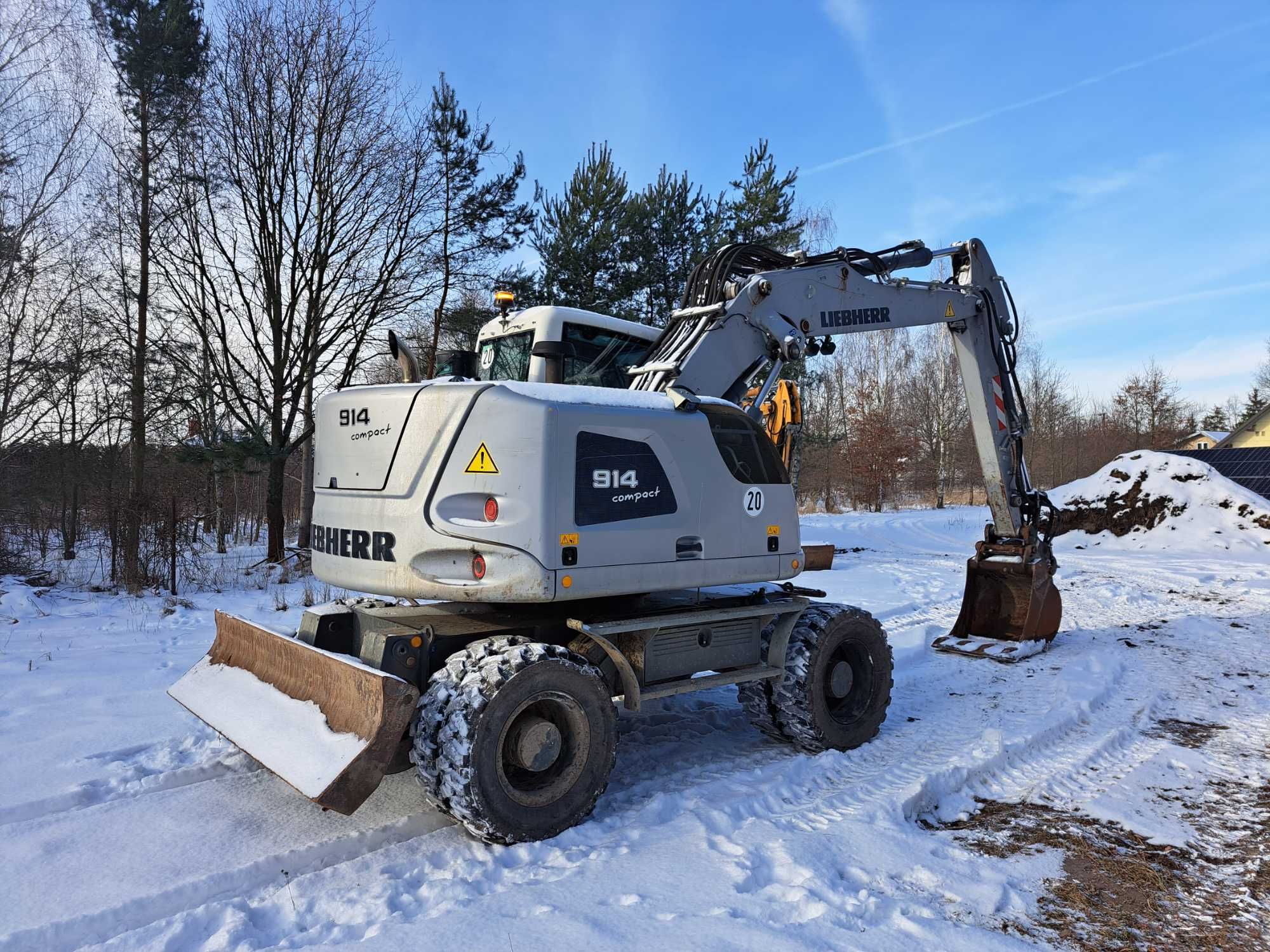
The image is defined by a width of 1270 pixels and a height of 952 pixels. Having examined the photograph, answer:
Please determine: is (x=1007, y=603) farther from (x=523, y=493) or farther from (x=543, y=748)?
(x=523, y=493)

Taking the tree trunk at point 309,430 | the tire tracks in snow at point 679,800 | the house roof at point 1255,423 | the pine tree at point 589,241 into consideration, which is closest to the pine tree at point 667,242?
the pine tree at point 589,241

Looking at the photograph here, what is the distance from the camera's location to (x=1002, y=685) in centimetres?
654

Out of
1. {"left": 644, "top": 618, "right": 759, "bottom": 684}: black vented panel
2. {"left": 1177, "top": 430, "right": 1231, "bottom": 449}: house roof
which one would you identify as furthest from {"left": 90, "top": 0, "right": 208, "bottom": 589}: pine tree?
{"left": 1177, "top": 430, "right": 1231, "bottom": 449}: house roof

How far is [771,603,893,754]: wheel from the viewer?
4.87 m

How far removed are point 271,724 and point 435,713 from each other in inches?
37.6

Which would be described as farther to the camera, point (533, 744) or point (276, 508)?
point (276, 508)

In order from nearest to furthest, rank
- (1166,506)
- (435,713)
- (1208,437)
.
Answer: (435,713)
(1166,506)
(1208,437)

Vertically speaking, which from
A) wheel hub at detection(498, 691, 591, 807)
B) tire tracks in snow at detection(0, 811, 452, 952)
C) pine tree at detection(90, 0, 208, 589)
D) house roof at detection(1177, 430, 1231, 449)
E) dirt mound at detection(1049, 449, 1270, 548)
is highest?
pine tree at detection(90, 0, 208, 589)

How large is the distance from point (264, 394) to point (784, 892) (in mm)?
14280

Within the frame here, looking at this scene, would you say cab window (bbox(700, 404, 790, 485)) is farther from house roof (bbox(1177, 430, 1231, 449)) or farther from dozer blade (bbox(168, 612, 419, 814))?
house roof (bbox(1177, 430, 1231, 449))

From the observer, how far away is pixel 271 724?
3.93 metres

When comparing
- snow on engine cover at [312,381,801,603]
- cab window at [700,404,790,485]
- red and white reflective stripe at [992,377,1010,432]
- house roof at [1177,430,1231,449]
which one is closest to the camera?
snow on engine cover at [312,381,801,603]

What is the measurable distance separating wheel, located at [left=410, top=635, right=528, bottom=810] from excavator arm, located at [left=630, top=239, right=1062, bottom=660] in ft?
5.99

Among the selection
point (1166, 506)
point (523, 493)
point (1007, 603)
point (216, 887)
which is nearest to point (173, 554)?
point (216, 887)
